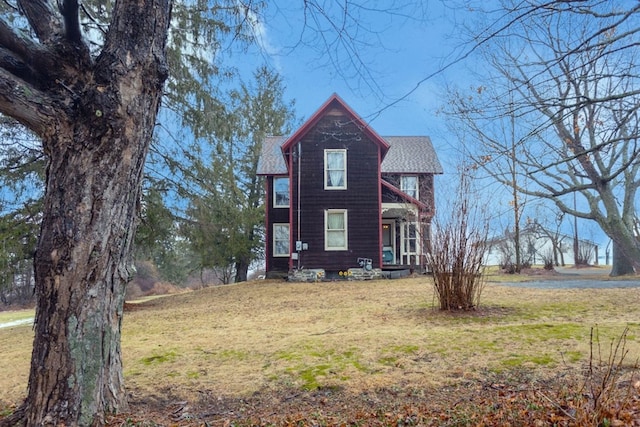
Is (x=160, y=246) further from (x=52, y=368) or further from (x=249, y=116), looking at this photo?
(x=249, y=116)

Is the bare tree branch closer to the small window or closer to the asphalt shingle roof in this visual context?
the asphalt shingle roof

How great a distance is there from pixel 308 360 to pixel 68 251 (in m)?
2.45

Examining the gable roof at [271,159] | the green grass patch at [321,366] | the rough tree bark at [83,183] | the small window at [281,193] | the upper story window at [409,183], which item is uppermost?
the gable roof at [271,159]

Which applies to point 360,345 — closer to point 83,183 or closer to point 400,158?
point 83,183

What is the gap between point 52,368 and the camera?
8.92ft

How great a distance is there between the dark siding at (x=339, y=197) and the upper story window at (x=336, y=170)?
0.15m

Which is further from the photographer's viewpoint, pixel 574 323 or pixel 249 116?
pixel 249 116

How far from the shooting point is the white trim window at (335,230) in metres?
15.4

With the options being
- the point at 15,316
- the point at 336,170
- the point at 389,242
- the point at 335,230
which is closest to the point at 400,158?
the point at 389,242

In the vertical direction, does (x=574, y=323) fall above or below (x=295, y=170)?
below

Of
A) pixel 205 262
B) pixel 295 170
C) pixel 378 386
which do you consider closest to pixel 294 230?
pixel 295 170

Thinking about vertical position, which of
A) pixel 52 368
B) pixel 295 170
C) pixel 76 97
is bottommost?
pixel 52 368

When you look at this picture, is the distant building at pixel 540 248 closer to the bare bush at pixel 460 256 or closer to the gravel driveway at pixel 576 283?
the gravel driveway at pixel 576 283

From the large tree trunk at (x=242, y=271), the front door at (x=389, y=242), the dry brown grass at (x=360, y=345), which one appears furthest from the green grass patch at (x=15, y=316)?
the front door at (x=389, y=242)
